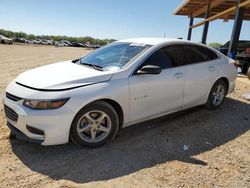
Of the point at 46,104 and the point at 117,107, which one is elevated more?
the point at 46,104

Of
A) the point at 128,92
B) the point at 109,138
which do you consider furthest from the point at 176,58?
the point at 109,138

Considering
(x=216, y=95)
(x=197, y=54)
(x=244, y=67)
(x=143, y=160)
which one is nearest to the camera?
(x=143, y=160)

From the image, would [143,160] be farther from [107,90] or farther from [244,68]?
[244,68]

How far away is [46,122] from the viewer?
11.0 ft

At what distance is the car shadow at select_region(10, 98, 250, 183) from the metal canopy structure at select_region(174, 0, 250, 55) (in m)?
7.82

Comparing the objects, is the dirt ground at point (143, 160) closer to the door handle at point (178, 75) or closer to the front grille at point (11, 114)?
the front grille at point (11, 114)

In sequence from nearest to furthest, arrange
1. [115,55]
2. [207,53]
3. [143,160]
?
[143,160], [115,55], [207,53]

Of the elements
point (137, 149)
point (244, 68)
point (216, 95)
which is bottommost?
point (244, 68)

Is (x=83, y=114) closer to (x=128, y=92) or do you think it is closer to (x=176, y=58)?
(x=128, y=92)

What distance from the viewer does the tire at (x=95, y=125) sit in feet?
11.8

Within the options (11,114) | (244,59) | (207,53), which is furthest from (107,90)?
(244,59)

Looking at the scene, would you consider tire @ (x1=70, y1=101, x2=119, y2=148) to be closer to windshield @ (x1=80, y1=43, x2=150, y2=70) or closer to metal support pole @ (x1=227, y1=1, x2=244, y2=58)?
windshield @ (x1=80, y1=43, x2=150, y2=70)

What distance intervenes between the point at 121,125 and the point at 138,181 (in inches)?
45.1

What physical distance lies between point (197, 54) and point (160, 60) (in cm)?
114
